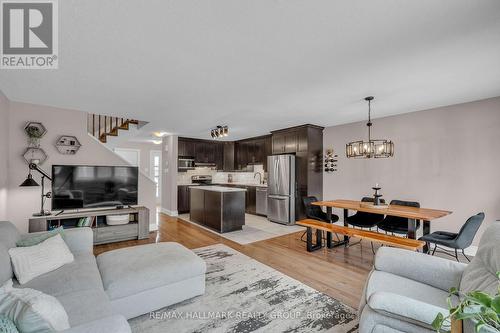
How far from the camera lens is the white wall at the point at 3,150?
3.33 meters

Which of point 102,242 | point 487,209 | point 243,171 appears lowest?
point 102,242

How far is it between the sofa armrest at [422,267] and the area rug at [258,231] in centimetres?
264

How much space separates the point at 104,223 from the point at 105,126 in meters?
2.53

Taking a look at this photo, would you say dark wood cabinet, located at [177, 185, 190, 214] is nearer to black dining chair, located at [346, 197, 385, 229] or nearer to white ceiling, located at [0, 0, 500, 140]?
white ceiling, located at [0, 0, 500, 140]

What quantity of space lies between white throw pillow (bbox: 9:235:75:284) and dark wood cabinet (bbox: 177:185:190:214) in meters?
4.80

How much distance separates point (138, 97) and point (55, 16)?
177cm

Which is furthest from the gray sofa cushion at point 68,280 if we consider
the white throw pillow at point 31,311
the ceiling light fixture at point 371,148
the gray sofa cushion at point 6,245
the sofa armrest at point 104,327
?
the ceiling light fixture at point 371,148

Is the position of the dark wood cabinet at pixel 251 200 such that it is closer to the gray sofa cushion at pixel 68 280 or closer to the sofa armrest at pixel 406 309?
the gray sofa cushion at pixel 68 280

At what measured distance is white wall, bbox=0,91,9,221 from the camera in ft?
10.9

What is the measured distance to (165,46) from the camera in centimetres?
209

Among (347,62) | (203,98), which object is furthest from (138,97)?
(347,62)

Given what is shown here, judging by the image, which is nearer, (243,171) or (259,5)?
(259,5)

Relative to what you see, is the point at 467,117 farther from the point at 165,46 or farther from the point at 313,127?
the point at 165,46

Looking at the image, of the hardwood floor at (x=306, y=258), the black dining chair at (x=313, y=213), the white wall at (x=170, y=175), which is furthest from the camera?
the white wall at (x=170, y=175)
